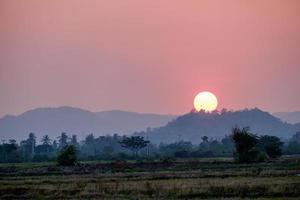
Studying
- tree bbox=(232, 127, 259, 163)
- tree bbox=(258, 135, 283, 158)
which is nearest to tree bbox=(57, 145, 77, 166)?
tree bbox=(232, 127, 259, 163)

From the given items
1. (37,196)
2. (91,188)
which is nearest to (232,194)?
(91,188)

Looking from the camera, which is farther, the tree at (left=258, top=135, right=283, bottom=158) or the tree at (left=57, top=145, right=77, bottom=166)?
the tree at (left=258, top=135, right=283, bottom=158)

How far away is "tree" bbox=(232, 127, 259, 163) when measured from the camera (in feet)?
296

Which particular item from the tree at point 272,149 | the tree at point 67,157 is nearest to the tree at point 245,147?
the tree at point 272,149

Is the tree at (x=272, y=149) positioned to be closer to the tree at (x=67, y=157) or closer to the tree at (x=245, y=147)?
the tree at (x=245, y=147)

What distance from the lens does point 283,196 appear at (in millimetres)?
39844

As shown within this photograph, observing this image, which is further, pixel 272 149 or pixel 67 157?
pixel 272 149

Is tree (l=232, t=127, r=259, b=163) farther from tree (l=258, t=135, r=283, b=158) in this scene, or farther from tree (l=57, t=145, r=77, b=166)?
tree (l=57, t=145, r=77, b=166)

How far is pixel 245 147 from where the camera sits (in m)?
91.3

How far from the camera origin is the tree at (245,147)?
90.3 metres

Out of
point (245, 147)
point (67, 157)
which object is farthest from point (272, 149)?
point (67, 157)

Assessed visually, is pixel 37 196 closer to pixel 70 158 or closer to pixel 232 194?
pixel 232 194

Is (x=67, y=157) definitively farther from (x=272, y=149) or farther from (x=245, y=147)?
(x=272, y=149)

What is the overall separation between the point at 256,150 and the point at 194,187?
48.1 meters
